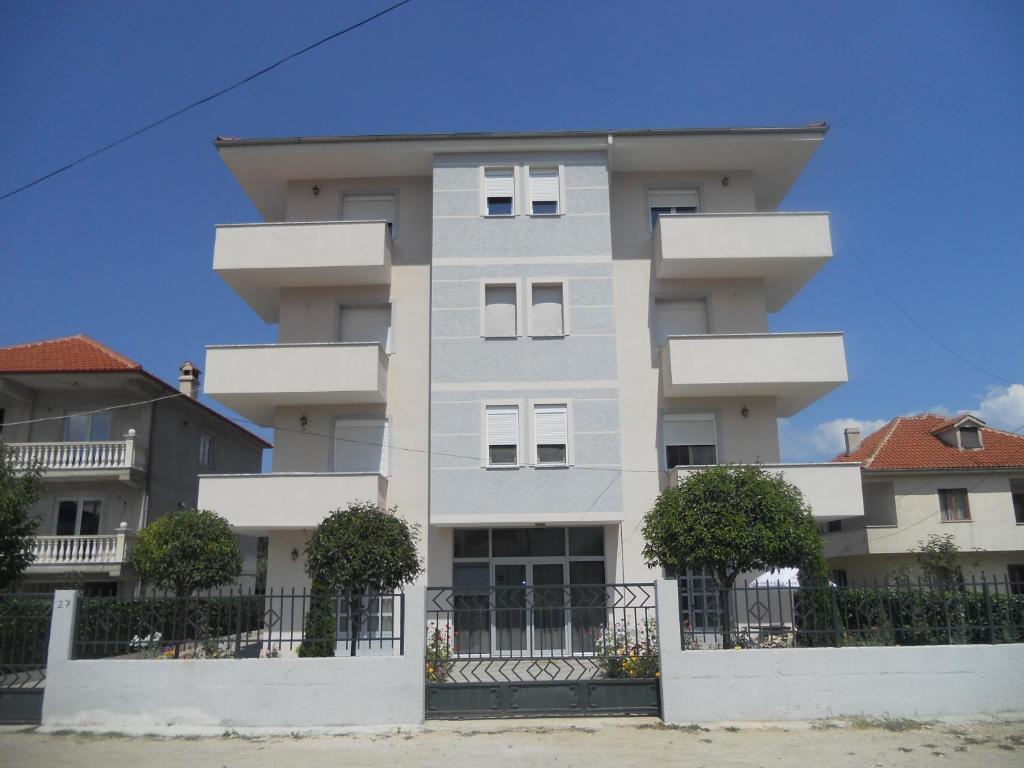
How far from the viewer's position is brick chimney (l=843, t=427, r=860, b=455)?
38131mm

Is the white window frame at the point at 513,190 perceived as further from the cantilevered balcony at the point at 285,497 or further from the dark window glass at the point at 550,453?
the cantilevered balcony at the point at 285,497

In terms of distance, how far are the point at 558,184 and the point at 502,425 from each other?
19.1 feet

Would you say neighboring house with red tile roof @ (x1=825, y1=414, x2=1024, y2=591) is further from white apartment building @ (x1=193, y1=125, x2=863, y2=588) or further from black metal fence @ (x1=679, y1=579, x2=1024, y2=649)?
black metal fence @ (x1=679, y1=579, x2=1024, y2=649)

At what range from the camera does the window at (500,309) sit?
1942 cm

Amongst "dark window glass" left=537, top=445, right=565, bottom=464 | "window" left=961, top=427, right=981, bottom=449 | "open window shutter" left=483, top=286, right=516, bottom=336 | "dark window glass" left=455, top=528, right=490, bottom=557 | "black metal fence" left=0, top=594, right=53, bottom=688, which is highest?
"open window shutter" left=483, top=286, right=516, bottom=336

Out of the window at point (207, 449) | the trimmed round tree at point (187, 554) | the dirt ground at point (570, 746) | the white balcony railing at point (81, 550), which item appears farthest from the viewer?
the window at point (207, 449)

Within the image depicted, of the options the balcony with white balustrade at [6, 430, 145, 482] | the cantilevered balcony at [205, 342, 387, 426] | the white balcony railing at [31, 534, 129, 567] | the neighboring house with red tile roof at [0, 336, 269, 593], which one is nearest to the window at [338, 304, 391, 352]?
the cantilevered balcony at [205, 342, 387, 426]

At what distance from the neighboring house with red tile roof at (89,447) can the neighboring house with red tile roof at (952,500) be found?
80.6 ft

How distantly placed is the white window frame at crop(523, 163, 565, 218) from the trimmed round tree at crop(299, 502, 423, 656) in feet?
28.9

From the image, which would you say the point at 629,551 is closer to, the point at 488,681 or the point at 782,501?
the point at 782,501

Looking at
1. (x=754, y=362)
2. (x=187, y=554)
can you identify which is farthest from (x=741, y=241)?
(x=187, y=554)

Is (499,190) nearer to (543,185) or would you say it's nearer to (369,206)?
(543,185)

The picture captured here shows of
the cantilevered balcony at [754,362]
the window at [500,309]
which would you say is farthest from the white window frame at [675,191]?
the window at [500,309]

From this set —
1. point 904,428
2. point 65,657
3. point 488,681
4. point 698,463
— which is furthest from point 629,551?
A: point 904,428
